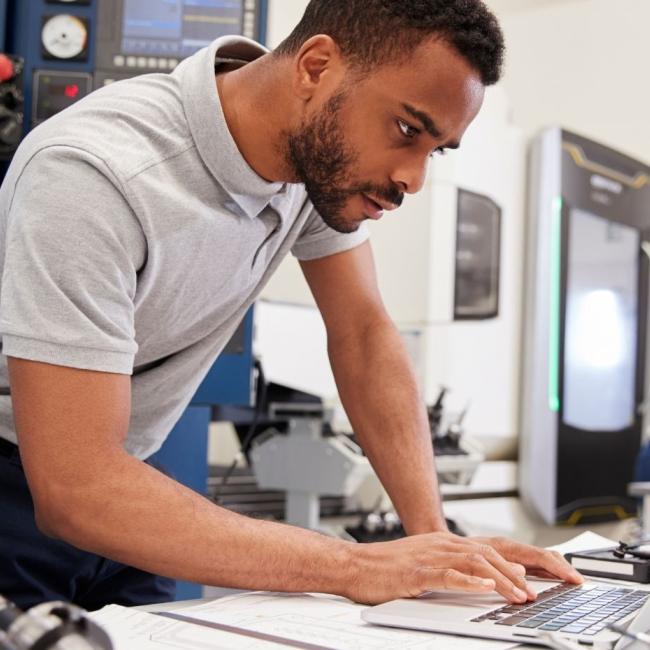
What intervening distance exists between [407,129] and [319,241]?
13.1 inches

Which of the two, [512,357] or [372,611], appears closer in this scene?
[372,611]

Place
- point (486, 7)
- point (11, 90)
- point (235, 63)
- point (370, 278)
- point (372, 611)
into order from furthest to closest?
point (11, 90), point (370, 278), point (235, 63), point (486, 7), point (372, 611)

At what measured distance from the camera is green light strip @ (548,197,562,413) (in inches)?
153

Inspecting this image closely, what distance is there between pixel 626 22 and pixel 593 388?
5.25 feet

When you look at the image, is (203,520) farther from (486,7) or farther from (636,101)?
(636,101)

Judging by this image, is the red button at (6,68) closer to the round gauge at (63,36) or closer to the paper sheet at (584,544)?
the round gauge at (63,36)

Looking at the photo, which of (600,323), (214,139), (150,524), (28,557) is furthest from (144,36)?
(600,323)

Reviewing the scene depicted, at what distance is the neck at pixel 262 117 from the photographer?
1.19 m

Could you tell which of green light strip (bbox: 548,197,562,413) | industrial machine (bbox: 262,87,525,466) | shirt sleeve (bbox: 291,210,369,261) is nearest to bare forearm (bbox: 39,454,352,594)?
shirt sleeve (bbox: 291,210,369,261)

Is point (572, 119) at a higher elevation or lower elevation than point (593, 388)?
higher

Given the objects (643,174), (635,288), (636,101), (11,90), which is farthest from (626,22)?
(11,90)

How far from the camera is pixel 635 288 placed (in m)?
4.24

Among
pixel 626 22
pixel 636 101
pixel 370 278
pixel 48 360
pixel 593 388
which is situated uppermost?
pixel 626 22

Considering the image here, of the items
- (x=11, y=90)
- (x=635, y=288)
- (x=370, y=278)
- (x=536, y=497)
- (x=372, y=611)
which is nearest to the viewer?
(x=372, y=611)
